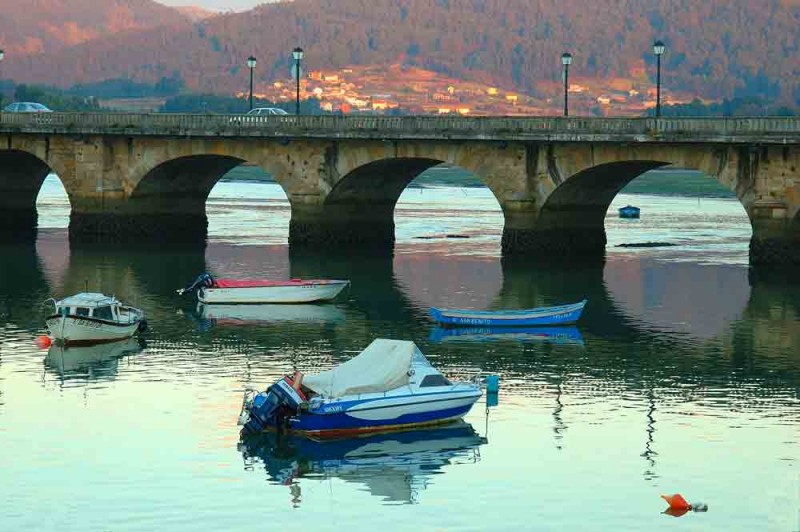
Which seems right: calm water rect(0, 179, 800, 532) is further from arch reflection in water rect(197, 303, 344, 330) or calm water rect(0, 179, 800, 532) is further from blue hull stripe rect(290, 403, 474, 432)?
blue hull stripe rect(290, 403, 474, 432)

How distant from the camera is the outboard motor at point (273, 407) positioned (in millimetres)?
49469

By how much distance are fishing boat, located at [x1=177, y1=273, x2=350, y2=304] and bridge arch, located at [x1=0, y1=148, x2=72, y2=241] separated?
43.3 m

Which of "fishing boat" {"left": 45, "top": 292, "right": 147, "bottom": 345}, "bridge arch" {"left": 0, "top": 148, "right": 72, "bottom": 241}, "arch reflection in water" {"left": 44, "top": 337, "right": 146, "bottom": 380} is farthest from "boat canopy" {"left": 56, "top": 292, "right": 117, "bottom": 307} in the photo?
"bridge arch" {"left": 0, "top": 148, "right": 72, "bottom": 241}

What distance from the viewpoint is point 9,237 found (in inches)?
4764

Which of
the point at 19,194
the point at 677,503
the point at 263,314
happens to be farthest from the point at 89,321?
the point at 19,194

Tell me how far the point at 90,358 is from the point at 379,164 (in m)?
41.8

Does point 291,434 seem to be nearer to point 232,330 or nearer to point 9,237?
point 232,330

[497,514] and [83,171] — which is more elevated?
[83,171]

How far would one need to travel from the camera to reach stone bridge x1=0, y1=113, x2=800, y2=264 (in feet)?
292

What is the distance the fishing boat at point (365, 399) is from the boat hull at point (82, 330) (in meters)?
16.8

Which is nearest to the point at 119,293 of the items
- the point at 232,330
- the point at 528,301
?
the point at 232,330

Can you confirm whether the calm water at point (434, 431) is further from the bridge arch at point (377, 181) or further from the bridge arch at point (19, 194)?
the bridge arch at point (19, 194)

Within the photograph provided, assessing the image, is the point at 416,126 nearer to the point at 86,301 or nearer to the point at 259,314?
the point at 259,314

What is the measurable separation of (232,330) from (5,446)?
2501 cm
